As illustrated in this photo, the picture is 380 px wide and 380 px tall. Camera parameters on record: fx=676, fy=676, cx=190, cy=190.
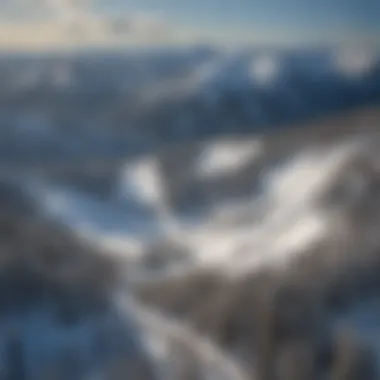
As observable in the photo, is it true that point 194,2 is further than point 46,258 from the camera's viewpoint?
Yes

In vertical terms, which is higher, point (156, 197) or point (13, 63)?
point (13, 63)

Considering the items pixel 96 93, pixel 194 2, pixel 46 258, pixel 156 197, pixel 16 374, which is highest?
pixel 194 2

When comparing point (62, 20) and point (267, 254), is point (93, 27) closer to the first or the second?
point (62, 20)

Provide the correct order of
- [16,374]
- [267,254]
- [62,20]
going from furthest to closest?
[62,20]
[267,254]
[16,374]

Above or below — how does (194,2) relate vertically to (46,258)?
above

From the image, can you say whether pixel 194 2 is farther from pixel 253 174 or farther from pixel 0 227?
pixel 0 227

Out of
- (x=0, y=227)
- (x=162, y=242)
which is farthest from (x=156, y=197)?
(x=0, y=227)

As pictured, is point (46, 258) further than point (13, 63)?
No

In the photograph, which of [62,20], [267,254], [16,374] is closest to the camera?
[16,374]

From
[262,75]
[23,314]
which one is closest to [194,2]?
[262,75]
